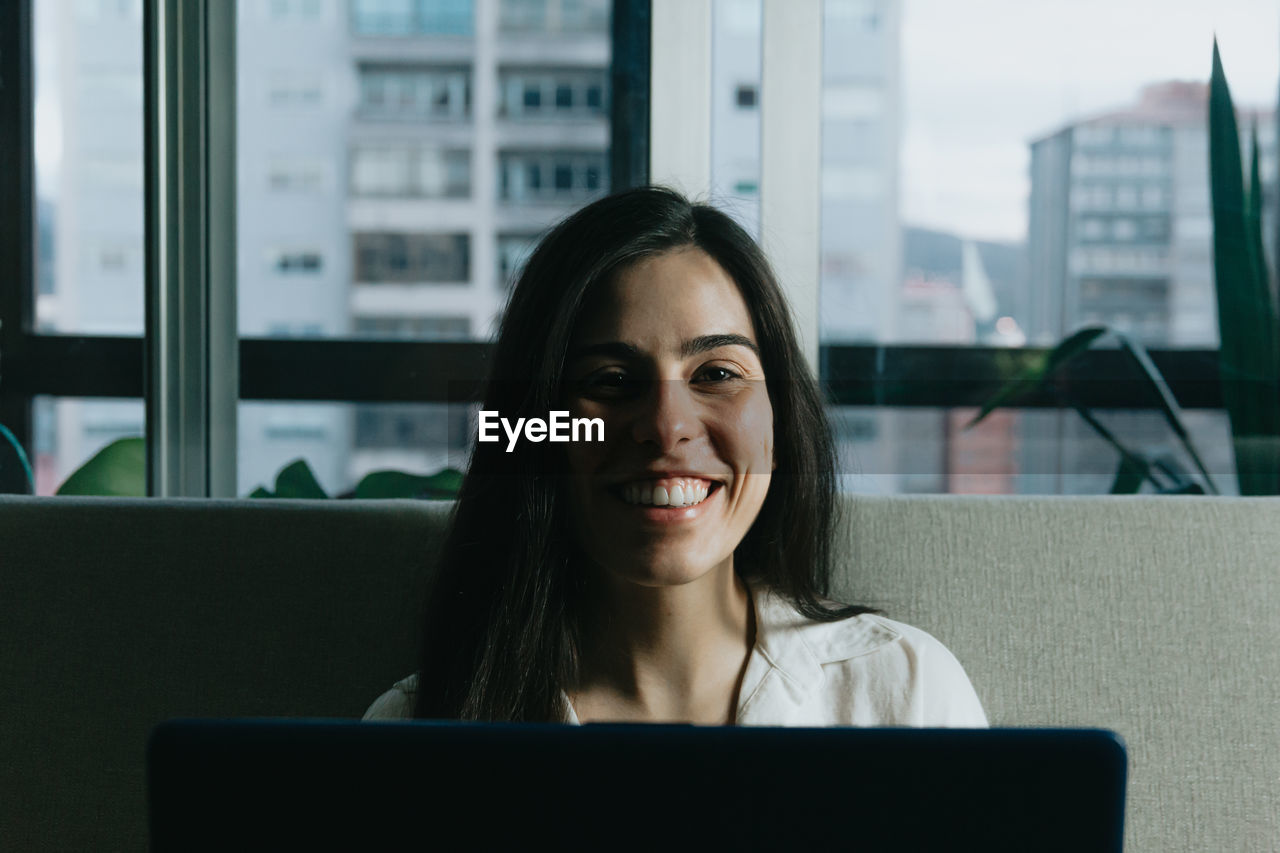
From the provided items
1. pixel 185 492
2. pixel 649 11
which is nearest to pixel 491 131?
pixel 649 11

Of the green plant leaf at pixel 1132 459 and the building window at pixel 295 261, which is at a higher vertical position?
the building window at pixel 295 261

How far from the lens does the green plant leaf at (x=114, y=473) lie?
5.04 ft

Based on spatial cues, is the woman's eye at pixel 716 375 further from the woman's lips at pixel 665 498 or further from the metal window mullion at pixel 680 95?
the metal window mullion at pixel 680 95

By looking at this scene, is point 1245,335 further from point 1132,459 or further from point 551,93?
point 551,93

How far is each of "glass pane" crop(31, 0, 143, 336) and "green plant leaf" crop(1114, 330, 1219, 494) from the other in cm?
195

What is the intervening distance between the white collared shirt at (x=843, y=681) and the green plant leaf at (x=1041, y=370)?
86 cm

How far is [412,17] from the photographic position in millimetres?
2348

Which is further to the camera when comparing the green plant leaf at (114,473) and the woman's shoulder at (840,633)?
the green plant leaf at (114,473)

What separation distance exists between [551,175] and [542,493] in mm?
1171

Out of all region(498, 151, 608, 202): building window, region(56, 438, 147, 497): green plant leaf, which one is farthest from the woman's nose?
region(56, 438, 147, 497): green plant leaf

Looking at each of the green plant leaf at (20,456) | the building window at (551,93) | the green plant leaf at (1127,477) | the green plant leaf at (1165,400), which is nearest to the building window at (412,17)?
the building window at (551,93)

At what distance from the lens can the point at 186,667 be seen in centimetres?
115

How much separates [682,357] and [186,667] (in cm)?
73

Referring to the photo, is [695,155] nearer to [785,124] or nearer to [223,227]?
[785,124]
